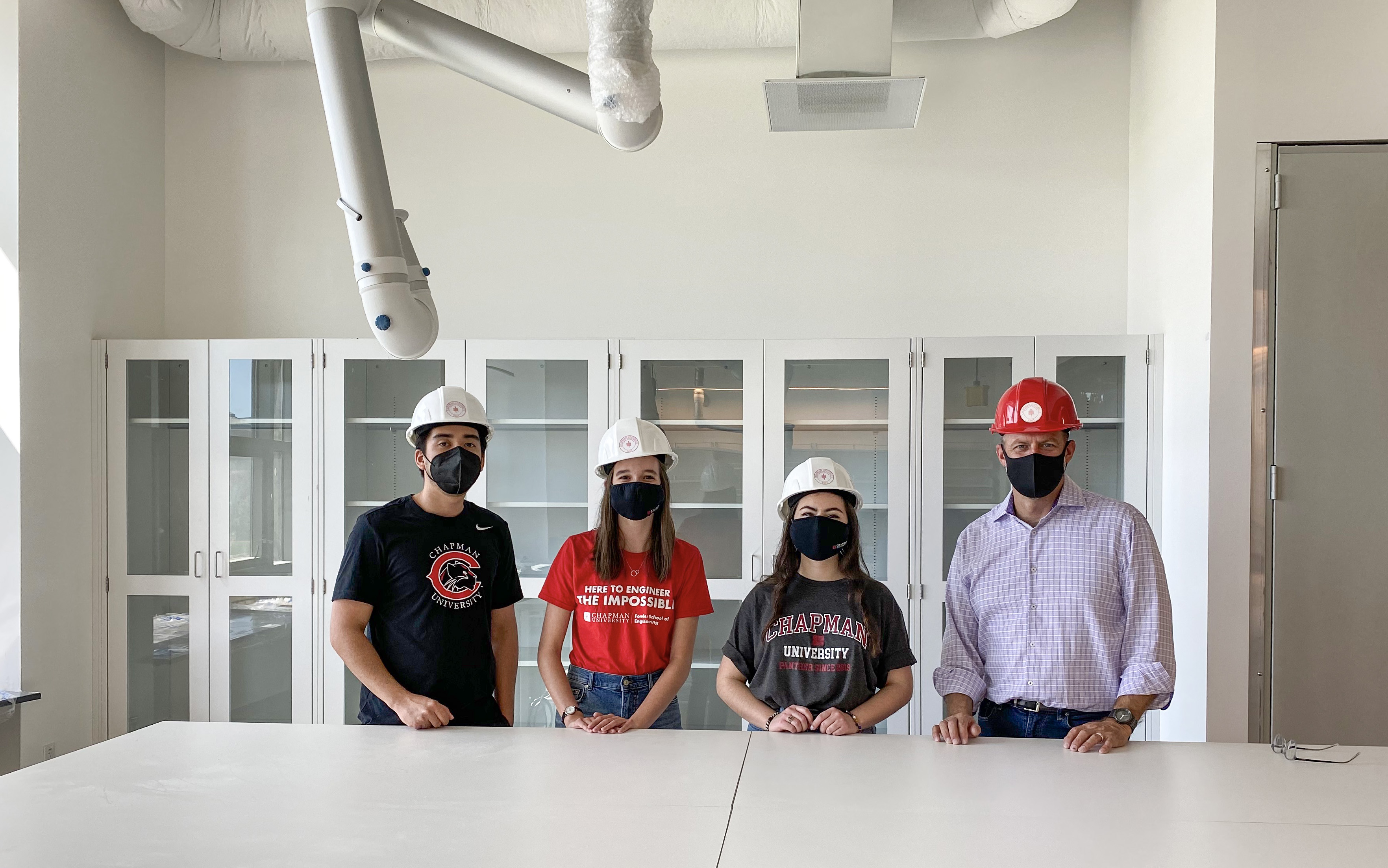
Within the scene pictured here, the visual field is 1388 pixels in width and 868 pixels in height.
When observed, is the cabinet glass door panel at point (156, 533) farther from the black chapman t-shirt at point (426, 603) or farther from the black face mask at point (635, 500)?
the black face mask at point (635, 500)

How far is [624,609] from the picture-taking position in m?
2.56

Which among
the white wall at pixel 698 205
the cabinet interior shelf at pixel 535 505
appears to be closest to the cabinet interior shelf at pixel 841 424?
the white wall at pixel 698 205

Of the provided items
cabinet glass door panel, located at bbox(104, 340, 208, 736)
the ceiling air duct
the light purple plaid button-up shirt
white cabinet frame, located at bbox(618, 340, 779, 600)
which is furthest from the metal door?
cabinet glass door panel, located at bbox(104, 340, 208, 736)

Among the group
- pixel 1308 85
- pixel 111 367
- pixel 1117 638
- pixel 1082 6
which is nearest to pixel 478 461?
pixel 1117 638

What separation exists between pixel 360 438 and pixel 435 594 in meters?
1.74

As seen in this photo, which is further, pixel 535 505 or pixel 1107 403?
pixel 535 505

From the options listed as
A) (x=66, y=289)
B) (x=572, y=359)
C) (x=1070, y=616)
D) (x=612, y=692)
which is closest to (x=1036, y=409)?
(x=1070, y=616)

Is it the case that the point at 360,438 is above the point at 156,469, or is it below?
above

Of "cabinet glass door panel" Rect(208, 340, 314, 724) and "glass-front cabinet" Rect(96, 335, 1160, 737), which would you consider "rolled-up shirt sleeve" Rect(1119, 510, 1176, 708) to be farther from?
"cabinet glass door panel" Rect(208, 340, 314, 724)

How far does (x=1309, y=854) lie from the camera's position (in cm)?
142

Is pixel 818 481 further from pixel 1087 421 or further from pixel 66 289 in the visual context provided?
pixel 66 289

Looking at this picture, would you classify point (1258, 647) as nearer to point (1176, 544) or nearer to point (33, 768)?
point (1176, 544)

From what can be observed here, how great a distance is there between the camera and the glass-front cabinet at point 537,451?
380 cm

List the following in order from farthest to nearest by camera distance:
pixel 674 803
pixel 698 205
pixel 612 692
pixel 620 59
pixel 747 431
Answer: pixel 698 205 < pixel 747 431 < pixel 612 692 < pixel 674 803 < pixel 620 59
